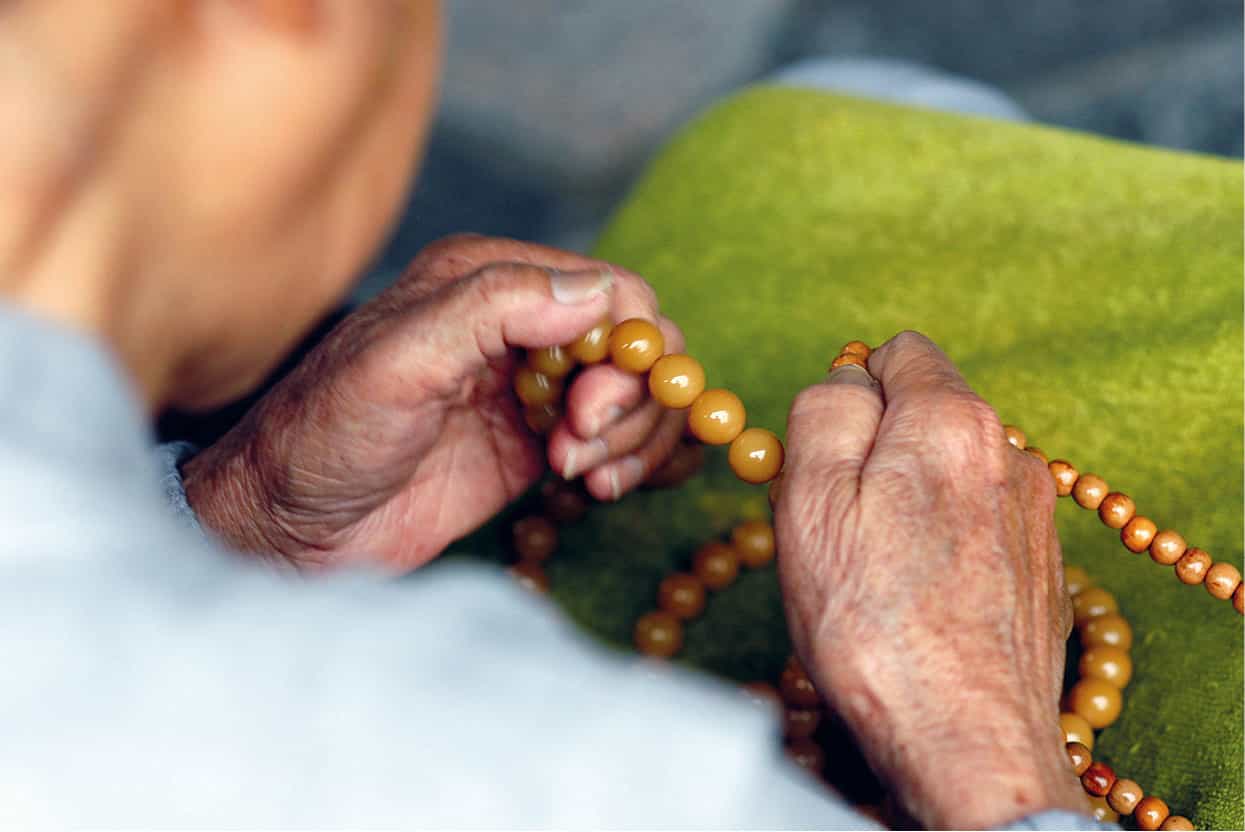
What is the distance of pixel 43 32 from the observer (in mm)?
478

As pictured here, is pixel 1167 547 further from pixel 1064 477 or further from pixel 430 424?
pixel 430 424

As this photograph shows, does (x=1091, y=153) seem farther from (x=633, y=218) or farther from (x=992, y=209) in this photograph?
(x=633, y=218)

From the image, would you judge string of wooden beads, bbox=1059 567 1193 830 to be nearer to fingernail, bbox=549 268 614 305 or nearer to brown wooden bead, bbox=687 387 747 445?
brown wooden bead, bbox=687 387 747 445

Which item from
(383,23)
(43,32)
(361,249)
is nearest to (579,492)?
(361,249)

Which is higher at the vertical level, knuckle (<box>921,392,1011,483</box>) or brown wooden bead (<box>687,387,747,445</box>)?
knuckle (<box>921,392,1011,483</box>)

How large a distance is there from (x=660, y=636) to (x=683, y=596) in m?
0.04

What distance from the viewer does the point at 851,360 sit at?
79 cm

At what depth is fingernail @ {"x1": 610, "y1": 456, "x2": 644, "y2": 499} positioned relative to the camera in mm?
834

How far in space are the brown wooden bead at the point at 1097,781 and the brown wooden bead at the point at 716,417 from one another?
0.99ft

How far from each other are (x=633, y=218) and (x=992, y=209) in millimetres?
346

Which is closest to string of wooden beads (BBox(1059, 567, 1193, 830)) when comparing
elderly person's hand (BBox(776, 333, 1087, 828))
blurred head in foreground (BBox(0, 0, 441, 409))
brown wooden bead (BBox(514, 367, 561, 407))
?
elderly person's hand (BBox(776, 333, 1087, 828))

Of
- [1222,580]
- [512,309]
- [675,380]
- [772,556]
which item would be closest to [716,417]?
[675,380]

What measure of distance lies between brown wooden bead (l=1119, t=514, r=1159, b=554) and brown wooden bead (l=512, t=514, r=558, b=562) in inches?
16.9

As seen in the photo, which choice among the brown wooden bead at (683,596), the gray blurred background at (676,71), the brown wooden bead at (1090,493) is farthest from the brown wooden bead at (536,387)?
the gray blurred background at (676,71)
